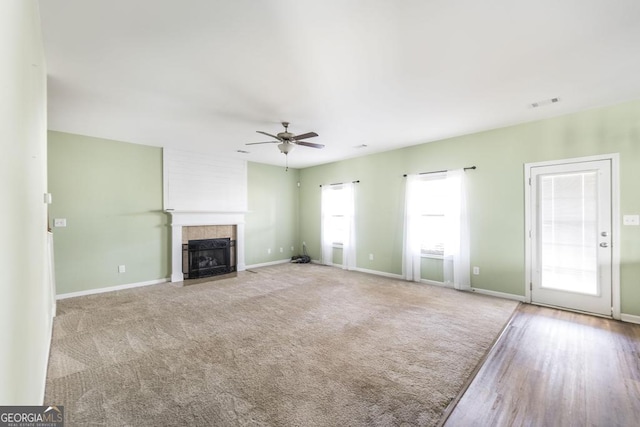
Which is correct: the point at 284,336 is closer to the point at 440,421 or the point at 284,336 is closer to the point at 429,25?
the point at 440,421

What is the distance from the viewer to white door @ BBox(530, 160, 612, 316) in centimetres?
369

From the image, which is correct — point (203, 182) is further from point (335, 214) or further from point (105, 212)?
point (335, 214)

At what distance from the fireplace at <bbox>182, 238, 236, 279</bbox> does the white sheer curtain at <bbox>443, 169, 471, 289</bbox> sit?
474 centimetres

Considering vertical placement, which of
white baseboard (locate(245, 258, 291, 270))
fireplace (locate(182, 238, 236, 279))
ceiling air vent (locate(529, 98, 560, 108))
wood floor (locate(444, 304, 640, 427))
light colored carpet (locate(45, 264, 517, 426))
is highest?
ceiling air vent (locate(529, 98, 560, 108))

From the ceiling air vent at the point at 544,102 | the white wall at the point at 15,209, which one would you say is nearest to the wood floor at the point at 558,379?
the white wall at the point at 15,209

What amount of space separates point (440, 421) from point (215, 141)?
5.22 meters

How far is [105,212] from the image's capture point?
4996 millimetres

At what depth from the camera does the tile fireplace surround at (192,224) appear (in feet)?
18.7

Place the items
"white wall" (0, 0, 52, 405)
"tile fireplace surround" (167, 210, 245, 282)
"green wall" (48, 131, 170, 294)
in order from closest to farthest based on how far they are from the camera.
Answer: "white wall" (0, 0, 52, 405)
"green wall" (48, 131, 170, 294)
"tile fireplace surround" (167, 210, 245, 282)

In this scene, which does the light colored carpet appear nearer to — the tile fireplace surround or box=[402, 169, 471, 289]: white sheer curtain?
box=[402, 169, 471, 289]: white sheer curtain

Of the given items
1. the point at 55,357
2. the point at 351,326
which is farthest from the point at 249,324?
the point at 55,357

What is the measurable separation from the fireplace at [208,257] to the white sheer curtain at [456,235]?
474cm

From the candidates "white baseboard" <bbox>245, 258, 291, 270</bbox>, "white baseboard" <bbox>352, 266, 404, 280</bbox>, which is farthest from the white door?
"white baseboard" <bbox>245, 258, 291, 270</bbox>

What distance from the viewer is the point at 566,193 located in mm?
3992
